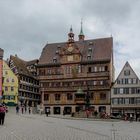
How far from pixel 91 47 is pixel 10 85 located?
76.1 feet

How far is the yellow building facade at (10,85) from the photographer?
326 feet

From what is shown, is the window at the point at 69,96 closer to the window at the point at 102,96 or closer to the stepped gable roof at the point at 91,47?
the window at the point at 102,96

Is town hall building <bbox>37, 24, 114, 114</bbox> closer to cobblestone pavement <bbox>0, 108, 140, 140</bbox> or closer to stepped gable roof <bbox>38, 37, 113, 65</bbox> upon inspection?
stepped gable roof <bbox>38, 37, 113, 65</bbox>

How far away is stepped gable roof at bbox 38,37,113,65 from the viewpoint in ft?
307

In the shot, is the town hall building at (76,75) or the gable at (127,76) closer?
the gable at (127,76)

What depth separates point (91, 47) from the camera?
319 ft

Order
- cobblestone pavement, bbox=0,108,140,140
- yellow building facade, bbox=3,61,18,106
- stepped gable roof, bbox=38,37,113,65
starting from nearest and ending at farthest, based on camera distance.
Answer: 1. cobblestone pavement, bbox=0,108,140,140
2. stepped gable roof, bbox=38,37,113,65
3. yellow building facade, bbox=3,61,18,106

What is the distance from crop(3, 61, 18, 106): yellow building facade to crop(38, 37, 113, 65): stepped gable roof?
8.25 metres

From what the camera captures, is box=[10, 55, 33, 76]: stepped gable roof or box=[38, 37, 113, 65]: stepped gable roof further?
box=[10, 55, 33, 76]: stepped gable roof

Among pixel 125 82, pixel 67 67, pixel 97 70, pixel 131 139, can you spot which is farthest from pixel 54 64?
pixel 131 139

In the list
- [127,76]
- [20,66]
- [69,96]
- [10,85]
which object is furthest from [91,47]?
[10,85]

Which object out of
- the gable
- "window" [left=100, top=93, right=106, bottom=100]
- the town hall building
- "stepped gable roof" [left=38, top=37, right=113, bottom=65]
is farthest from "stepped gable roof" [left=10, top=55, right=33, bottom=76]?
the gable

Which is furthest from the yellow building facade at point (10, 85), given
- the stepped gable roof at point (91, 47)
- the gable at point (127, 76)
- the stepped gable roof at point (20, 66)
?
the gable at point (127, 76)

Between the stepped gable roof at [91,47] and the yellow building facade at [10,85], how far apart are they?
825 cm
